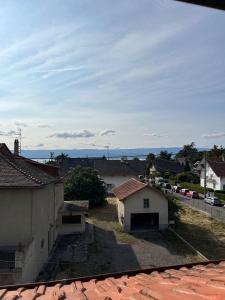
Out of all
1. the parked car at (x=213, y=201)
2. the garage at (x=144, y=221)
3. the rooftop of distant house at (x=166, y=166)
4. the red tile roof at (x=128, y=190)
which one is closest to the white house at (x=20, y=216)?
the red tile roof at (x=128, y=190)

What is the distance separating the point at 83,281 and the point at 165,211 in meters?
34.5

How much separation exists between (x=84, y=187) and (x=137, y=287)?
160 feet

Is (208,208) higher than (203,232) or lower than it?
higher

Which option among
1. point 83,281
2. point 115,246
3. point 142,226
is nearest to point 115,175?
point 142,226

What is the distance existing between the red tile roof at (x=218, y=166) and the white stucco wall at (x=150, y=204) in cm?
3682

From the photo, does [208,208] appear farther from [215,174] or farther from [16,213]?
[16,213]

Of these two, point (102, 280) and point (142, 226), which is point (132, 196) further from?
point (102, 280)

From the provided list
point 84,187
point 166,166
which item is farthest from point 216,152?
point 84,187

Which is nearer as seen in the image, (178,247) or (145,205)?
(178,247)

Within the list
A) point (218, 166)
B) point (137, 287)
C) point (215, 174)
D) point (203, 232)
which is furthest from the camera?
point (218, 166)

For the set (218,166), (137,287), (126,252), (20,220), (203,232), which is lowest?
(126,252)

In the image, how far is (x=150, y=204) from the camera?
4097 cm

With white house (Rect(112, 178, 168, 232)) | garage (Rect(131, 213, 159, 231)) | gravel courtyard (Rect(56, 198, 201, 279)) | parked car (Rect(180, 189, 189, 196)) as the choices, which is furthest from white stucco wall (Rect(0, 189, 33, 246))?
parked car (Rect(180, 189, 189, 196))

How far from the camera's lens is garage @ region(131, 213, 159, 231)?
41188 millimetres
